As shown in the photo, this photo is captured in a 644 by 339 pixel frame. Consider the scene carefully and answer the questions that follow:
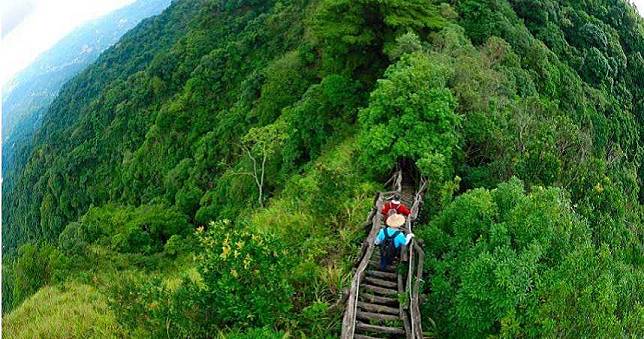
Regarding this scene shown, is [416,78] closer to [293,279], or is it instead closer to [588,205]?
[588,205]

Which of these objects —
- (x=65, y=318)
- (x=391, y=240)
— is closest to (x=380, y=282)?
(x=391, y=240)

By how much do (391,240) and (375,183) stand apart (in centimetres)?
677

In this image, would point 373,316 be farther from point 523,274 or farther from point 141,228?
point 141,228

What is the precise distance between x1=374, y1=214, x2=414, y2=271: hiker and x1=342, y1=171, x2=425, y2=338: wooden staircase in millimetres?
207

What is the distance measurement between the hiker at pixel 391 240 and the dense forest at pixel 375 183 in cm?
87

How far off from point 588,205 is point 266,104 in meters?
33.3

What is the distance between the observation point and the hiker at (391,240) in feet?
45.2

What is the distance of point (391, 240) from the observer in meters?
13.8

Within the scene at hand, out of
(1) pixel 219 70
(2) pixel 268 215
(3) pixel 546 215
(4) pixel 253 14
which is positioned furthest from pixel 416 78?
(4) pixel 253 14

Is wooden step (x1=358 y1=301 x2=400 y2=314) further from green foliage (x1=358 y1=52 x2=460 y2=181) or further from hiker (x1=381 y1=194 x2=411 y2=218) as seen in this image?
green foliage (x1=358 y1=52 x2=460 y2=181)

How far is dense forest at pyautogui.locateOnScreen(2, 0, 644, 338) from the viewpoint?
11.0 metres

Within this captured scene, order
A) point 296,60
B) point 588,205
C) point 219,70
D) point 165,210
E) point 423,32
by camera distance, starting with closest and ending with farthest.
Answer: point 588,205
point 423,32
point 296,60
point 165,210
point 219,70

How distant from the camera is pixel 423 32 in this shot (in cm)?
3053

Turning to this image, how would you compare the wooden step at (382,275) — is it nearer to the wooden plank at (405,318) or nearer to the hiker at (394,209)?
the wooden plank at (405,318)
